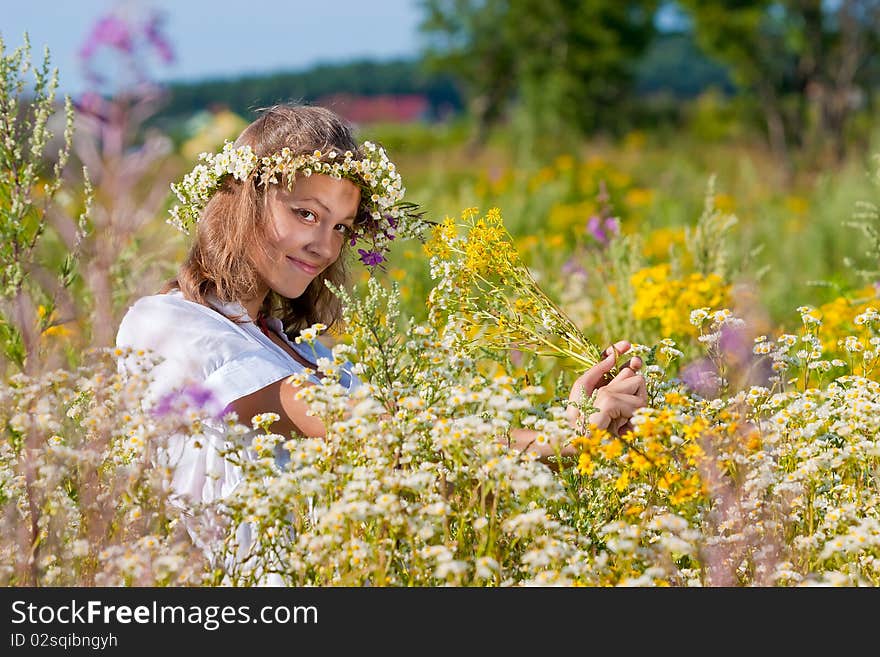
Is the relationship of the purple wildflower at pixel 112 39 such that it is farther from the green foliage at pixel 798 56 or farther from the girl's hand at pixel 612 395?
the green foliage at pixel 798 56

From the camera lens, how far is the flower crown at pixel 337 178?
2.89 metres

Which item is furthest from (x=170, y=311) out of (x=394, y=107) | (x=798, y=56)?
(x=394, y=107)

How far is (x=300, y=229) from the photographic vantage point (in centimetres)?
294

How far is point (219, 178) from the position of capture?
307 centimetres

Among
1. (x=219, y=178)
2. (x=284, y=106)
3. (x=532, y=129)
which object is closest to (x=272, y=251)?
(x=219, y=178)

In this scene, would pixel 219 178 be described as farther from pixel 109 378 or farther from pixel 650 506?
pixel 650 506

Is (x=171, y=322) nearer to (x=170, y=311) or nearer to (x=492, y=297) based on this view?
(x=170, y=311)

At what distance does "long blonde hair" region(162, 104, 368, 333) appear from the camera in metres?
2.94

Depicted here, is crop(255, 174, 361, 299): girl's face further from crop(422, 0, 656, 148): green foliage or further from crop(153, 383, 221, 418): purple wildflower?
crop(422, 0, 656, 148): green foliage

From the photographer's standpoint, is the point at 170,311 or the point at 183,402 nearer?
the point at 183,402

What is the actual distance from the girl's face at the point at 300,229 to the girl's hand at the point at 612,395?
85 centimetres

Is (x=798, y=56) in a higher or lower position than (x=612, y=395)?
higher

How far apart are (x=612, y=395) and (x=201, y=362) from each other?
1.04 meters
